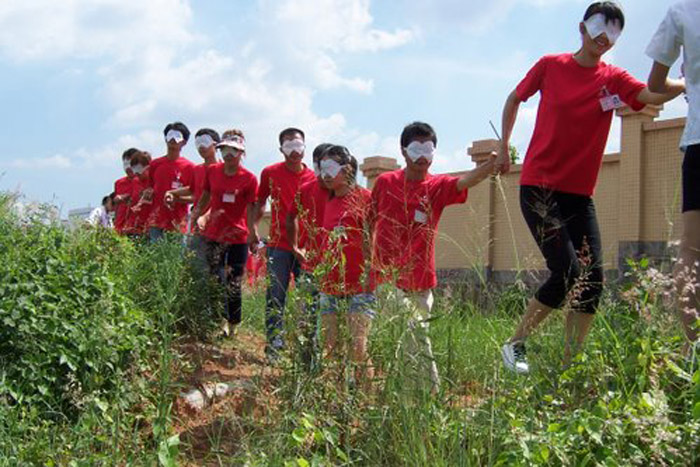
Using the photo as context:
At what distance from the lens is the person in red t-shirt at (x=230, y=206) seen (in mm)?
7391

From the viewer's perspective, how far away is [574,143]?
4.63m

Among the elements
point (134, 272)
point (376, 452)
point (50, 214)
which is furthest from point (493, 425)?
point (50, 214)

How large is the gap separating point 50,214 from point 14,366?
1.82m

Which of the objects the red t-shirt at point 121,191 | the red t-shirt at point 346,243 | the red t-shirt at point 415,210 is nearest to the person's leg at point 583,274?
the red t-shirt at point 415,210

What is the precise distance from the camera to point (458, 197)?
4.94 metres

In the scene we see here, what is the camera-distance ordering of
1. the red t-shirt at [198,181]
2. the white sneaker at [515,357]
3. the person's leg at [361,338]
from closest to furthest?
1. the person's leg at [361,338]
2. the white sneaker at [515,357]
3. the red t-shirt at [198,181]

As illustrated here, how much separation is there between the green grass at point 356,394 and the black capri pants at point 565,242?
0.56 feet

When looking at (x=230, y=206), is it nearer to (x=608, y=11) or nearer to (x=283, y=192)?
(x=283, y=192)

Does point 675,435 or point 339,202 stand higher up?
point 339,202

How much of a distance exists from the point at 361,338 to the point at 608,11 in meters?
2.27

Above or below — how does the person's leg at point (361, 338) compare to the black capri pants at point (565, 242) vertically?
below

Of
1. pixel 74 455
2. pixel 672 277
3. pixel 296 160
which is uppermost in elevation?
pixel 296 160

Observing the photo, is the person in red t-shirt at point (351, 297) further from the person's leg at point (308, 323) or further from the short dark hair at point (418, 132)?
the short dark hair at point (418, 132)

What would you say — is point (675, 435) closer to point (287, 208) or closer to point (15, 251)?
point (15, 251)
